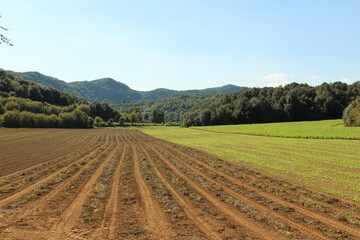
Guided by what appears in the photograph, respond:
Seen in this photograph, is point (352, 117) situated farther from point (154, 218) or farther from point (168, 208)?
point (154, 218)

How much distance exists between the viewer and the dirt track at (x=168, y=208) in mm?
7617

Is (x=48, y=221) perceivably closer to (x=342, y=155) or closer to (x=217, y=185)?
(x=217, y=185)

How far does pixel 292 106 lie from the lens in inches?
3851

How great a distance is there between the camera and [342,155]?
22234 millimetres

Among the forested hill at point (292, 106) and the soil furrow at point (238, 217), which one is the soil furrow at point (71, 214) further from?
the forested hill at point (292, 106)

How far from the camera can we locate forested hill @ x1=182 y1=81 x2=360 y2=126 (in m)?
94.1

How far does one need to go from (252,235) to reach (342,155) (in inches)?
746

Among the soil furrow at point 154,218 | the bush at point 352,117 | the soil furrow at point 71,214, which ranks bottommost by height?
the soil furrow at point 154,218

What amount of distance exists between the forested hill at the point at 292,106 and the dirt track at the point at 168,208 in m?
88.4

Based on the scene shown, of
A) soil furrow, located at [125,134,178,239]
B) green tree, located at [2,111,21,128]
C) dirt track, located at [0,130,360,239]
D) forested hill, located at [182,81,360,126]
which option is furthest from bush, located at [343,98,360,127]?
green tree, located at [2,111,21,128]

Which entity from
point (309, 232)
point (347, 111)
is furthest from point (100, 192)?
point (347, 111)

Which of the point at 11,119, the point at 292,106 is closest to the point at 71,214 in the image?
the point at 292,106

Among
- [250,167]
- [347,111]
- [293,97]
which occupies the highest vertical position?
[293,97]

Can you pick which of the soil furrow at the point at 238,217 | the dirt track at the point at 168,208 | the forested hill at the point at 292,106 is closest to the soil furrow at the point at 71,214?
the dirt track at the point at 168,208
